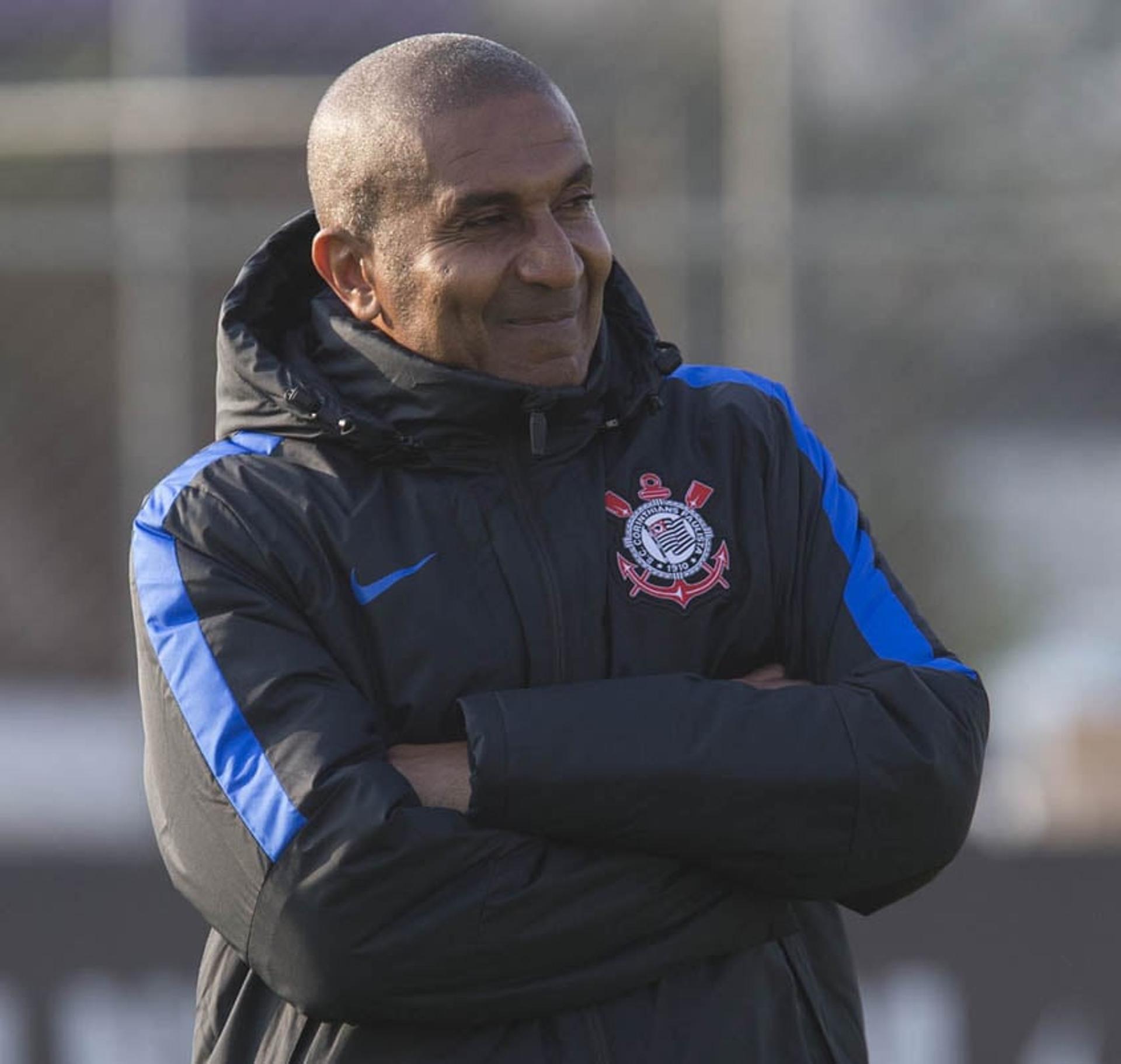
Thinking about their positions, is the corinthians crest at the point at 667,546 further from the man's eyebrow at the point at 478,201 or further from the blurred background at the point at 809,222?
the blurred background at the point at 809,222

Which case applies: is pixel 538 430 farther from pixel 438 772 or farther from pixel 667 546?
pixel 438 772

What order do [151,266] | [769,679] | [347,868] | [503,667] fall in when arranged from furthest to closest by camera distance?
1. [151,266]
2. [769,679]
3. [503,667]
4. [347,868]

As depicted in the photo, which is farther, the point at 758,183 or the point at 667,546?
the point at 758,183

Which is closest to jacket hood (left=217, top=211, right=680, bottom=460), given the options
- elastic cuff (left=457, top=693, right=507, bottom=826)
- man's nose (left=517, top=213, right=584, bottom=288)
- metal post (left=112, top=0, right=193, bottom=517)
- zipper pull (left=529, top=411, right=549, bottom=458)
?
zipper pull (left=529, top=411, right=549, bottom=458)

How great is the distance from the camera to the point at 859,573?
235 cm

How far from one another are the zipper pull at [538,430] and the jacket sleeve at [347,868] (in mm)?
309

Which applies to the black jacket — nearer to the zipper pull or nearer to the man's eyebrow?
the zipper pull

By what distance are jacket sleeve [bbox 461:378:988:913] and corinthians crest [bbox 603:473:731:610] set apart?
123 millimetres

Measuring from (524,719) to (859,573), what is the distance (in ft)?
1.59

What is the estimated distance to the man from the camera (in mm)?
2080

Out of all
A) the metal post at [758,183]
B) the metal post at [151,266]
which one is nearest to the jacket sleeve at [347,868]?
the metal post at [758,183]

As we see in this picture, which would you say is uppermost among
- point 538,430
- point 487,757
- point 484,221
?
point 484,221

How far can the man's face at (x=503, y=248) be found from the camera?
222 cm

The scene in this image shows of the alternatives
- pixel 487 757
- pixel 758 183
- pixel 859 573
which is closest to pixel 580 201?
pixel 859 573
